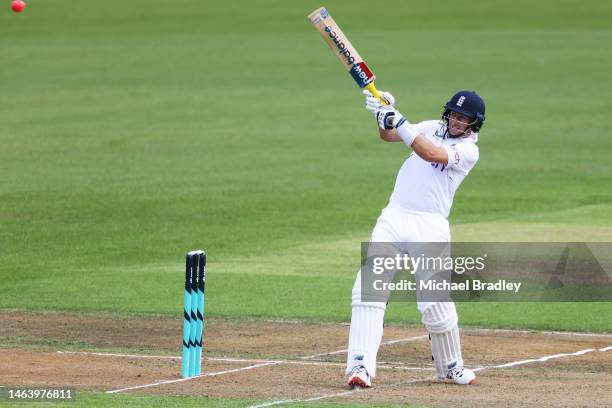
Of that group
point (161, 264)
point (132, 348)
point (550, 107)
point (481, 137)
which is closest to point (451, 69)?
point (550, 107)

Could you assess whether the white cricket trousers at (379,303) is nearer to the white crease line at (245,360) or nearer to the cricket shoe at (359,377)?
the cricket shoe at (359,377)

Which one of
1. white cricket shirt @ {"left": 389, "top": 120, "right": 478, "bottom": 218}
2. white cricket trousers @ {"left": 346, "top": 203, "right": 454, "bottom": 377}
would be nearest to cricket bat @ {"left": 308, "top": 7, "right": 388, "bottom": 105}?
white cricket shirt @ {"left": 389, "top": 120, "right": 478, "bottom": 218}

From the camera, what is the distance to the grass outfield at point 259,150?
57.5 ft

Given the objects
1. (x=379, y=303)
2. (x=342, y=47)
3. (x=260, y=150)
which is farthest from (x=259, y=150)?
(x=379, y=303)

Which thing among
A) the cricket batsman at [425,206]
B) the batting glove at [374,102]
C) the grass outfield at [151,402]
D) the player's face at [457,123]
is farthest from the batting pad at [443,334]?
the batting glove at [374,102]

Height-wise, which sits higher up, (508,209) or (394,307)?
(508,209)

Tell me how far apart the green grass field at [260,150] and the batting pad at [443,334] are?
155 inches

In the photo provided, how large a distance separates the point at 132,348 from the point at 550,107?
26.5 m

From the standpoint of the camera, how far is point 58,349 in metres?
13.0

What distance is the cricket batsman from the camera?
10508 mm

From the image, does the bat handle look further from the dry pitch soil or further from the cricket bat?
the dry pitch soil

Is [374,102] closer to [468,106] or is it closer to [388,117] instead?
[388,117]

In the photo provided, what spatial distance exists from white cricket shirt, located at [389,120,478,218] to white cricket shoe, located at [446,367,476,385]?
1297 millimetres

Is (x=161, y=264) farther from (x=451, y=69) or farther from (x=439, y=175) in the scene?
(x=451, y=69)
